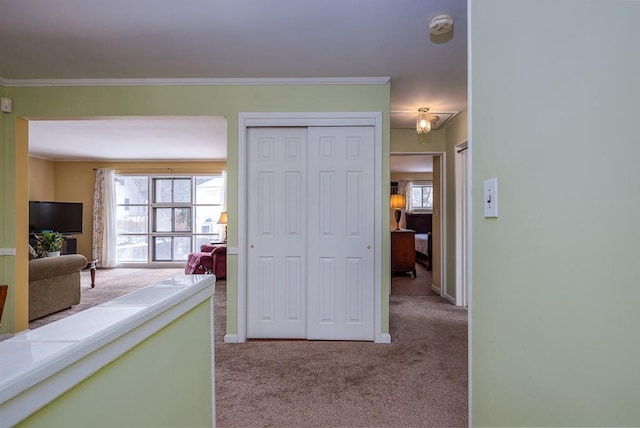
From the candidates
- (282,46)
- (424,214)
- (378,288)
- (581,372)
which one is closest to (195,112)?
(282,46)

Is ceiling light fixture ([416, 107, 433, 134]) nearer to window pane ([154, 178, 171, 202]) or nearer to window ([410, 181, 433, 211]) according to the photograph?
window ([410, 181, 433, 211])

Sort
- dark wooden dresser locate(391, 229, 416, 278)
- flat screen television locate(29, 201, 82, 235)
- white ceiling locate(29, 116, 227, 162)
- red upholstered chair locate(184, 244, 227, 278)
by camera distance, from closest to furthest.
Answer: white ceiling locate(29, 116, 227, 162), red upholstered chair locate(184, 244, 227, 278), dark wooden dresser locate(391, 229, 416, 278), flat screen television locate(29, 201, 82, 235)

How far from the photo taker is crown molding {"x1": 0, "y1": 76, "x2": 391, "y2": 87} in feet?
9.48

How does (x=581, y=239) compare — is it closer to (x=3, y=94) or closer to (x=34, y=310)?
(x=3, y=94)

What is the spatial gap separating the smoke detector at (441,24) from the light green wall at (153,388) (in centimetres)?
211

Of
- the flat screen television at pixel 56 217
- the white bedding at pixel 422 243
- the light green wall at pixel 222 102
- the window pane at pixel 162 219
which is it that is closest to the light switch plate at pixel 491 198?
the light green wall at pixel 222 102

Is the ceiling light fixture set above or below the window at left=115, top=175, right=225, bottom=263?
above

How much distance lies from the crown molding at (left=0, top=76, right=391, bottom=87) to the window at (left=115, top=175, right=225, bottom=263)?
173 inches

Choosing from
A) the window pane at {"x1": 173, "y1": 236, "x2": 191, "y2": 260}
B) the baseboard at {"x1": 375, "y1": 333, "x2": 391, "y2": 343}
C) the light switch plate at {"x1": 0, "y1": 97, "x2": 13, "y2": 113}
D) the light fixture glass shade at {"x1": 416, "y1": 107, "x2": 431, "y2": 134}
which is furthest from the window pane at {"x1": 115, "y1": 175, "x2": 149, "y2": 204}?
the baseboard at {"x1": 375, "y1": 333, "x2": 391, "y2": 343}

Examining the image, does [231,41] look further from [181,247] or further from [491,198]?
[181,247]

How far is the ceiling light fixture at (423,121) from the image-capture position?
3609 mm

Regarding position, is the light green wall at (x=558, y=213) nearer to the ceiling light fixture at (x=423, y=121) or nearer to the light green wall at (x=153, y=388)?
the light green wall at (x=153, y=388)

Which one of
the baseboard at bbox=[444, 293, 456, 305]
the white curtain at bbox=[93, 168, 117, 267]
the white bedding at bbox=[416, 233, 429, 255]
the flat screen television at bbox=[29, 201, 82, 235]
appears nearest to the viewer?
the baseboard at bbox=[444, 293, 456, 305]

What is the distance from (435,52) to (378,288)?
2.02 metres
